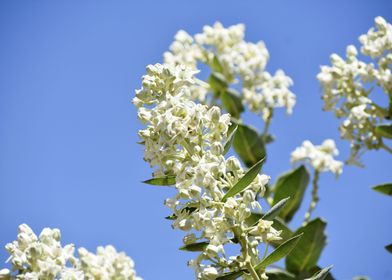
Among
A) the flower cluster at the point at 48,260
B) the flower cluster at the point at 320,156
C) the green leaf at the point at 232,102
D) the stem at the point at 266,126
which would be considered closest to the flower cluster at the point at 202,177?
the flower cluster at the point at 48,260

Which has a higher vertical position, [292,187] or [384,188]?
[292,187]

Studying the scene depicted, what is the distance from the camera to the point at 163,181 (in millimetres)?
3102

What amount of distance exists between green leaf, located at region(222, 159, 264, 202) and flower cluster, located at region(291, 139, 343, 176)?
3175 millimetres

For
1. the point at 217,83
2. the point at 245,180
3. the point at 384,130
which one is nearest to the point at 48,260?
the point at 245,180

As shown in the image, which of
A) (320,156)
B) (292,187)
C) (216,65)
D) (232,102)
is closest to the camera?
(292,187)

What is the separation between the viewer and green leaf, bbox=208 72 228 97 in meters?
7.00

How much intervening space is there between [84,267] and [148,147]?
2.19ft

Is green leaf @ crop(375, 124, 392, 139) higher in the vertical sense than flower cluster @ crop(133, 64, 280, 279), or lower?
higher

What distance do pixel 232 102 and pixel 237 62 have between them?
600 mm

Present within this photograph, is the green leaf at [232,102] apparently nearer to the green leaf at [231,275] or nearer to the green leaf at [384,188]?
the green leaf at [384,188]

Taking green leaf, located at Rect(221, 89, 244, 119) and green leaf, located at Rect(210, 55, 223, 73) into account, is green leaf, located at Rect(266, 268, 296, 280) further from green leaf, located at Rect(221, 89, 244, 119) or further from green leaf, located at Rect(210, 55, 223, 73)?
green leaf, located at Rect(210, 55, 223, 73)

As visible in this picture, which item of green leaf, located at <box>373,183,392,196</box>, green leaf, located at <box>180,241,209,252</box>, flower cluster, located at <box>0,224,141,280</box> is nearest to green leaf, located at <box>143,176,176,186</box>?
green leaf, located at <box>180,241,209,252</box>

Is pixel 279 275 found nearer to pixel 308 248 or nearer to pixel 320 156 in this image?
pixel 308 248

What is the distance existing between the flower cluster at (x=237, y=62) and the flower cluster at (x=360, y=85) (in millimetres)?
1096
